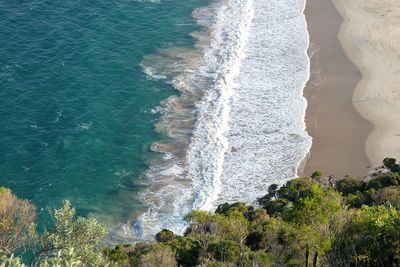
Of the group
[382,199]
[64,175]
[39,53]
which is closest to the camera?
[382,199]

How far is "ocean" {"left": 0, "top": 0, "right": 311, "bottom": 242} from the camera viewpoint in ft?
157

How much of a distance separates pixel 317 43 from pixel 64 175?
31403 mm

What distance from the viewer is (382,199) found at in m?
37.9

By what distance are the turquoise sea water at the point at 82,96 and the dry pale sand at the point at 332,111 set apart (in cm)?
1329

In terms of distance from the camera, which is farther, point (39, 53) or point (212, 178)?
point (39, 53)

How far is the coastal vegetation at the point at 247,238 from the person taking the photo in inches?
951

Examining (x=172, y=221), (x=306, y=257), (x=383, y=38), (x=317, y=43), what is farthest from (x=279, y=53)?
(x=306, y=257)

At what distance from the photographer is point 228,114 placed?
5666 cm

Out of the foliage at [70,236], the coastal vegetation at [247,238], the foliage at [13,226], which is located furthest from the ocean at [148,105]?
the foliage at [70,236]

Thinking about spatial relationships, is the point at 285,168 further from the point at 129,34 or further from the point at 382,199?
the point at 129,34

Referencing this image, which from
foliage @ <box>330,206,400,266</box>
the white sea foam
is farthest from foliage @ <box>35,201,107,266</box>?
the white sea foam

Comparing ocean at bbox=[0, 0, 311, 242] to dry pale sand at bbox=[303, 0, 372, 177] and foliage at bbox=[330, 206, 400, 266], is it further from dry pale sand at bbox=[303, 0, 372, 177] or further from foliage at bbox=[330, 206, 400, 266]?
foliage at bbox=[330, 206, 400, 266]

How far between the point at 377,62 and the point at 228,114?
16669 millimetres

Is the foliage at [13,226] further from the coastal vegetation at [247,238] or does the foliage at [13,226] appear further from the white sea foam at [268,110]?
the white sea foam at [268,110]
